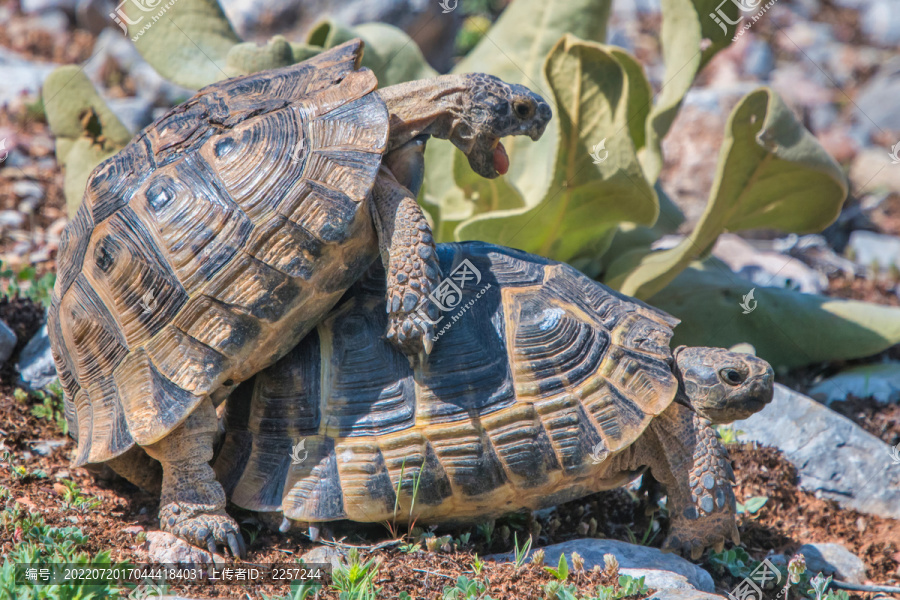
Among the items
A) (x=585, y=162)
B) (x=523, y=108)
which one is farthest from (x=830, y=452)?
(x=523, y=108)

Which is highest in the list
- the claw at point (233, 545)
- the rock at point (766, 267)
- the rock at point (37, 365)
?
the rock at point (37, 365)

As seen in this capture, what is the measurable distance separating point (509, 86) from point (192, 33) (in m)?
2.80

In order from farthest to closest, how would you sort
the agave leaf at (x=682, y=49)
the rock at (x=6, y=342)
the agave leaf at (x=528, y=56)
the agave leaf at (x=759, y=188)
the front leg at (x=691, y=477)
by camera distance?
the agave leaf at (x=528, y=56) < the agave leaf at (x=682, y=49) < the rock at (x=6, y=342) < the agave leaf at (x=759, y=188) < the front leg at (x=691, y=477)

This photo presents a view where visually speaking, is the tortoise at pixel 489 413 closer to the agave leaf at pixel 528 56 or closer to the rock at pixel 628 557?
the rock at pixel 628 557

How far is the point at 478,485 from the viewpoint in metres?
3.32

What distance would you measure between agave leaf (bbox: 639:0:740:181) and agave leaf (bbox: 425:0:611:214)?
78 cm

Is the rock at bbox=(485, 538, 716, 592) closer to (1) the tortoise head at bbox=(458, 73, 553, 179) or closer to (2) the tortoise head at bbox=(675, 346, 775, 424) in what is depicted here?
(2) the tortoise head at bbox=(675, 346, 775, 424)

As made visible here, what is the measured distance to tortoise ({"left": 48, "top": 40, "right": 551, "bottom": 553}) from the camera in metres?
3.20

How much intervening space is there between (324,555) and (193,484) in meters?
0.66

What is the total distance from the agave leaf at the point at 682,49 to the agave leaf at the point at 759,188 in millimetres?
580

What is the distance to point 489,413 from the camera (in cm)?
334

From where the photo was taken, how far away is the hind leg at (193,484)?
11.0 feet

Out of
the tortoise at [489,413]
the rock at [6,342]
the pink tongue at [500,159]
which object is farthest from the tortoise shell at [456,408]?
the rock at [6,342]

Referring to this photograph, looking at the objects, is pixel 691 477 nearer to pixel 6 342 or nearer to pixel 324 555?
pixel 324 555
